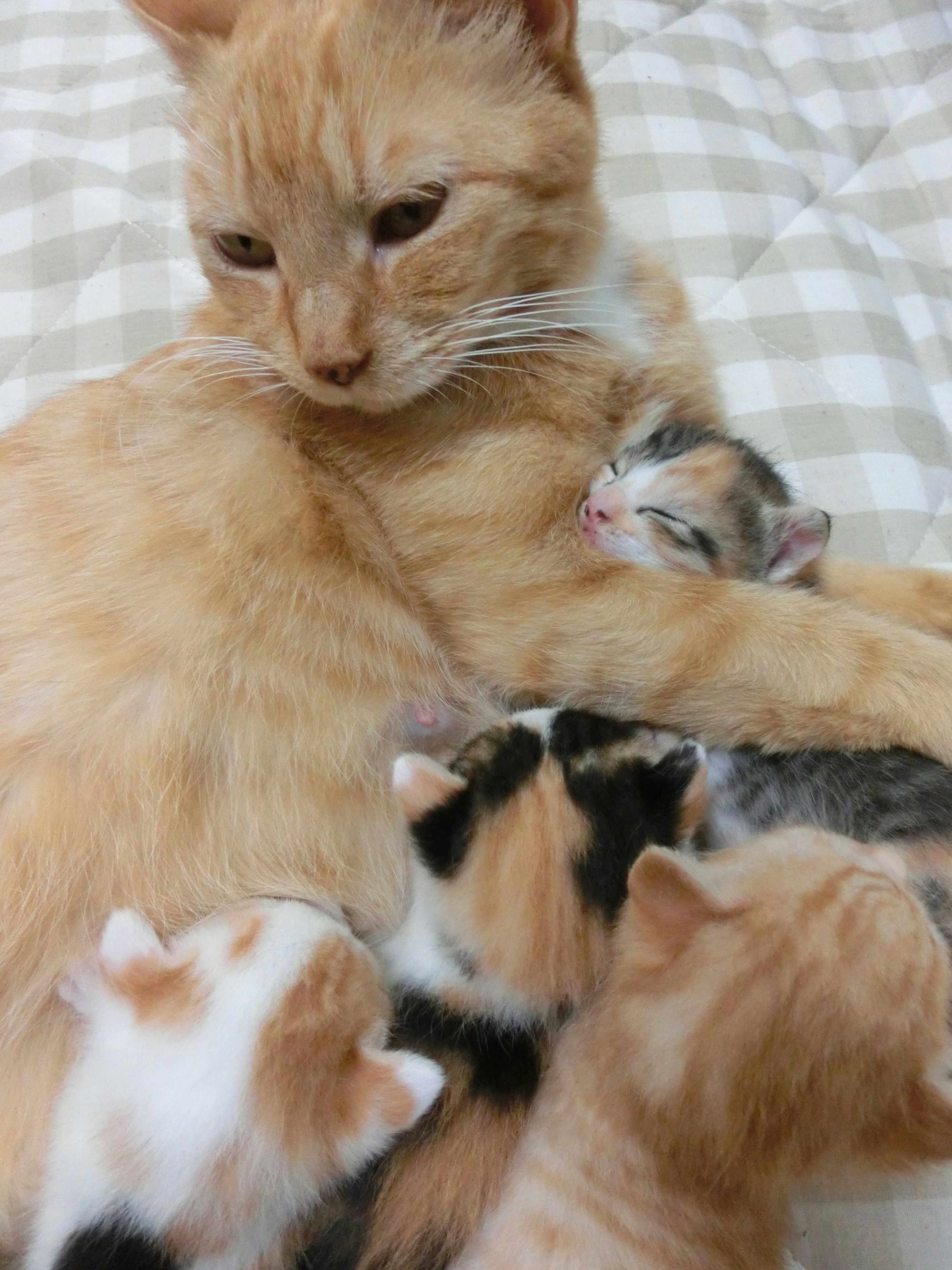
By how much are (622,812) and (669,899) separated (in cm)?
11

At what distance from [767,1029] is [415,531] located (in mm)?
588

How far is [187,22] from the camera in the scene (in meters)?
0.94

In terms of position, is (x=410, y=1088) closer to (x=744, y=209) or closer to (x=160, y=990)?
(x=160, y=990)

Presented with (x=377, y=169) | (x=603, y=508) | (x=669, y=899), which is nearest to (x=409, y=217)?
(x=377, y=169)

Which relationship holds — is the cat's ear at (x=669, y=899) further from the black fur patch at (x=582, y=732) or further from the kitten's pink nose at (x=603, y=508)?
the kitten's pink nose at (x=603, y=508)

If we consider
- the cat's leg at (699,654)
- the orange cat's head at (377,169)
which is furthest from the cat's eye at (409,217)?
the cat's leg at (699,654)

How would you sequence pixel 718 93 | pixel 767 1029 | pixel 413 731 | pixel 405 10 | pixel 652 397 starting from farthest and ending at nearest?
pixel 718 93 < pixel 652 397 < pixel 413 731 < pixel 405 10 < pixel 767 1029

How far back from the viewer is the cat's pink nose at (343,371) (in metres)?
0.84

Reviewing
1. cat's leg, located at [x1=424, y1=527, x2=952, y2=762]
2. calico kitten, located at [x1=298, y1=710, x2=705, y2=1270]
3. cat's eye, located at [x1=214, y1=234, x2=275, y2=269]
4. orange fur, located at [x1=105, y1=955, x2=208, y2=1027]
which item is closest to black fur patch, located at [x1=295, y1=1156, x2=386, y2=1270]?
calico kitten, located at [x1=298, y1=710, x2=705, y2=1270]

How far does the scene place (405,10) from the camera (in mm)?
864

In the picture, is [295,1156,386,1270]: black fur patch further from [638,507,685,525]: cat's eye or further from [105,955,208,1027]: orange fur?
[638,507,685,525]: cat's eye

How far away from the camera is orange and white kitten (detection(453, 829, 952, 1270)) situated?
0.73 meters

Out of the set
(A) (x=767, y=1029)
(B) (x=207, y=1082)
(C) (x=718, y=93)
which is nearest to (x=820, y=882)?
(A) (x=767, y=1029)

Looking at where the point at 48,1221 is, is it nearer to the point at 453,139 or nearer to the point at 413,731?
the point at 413,731
